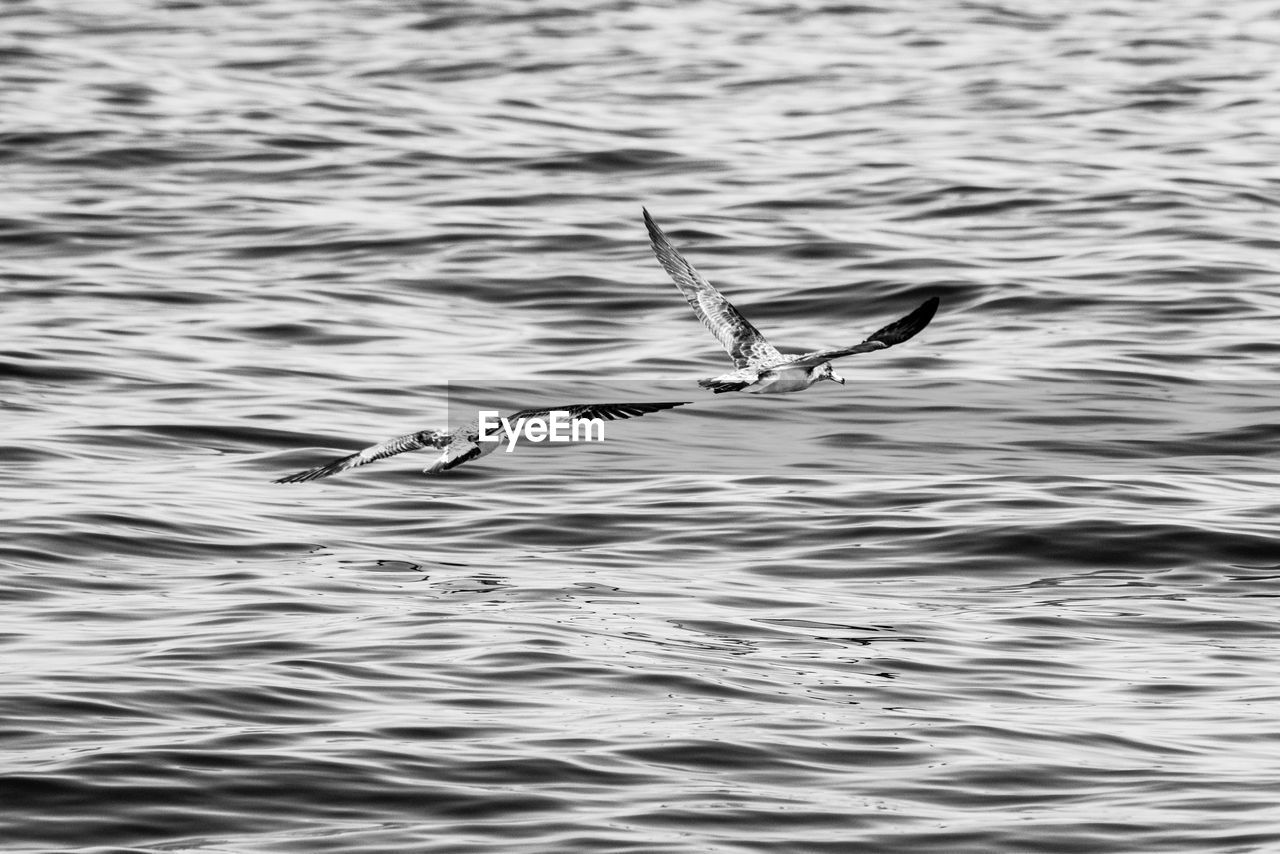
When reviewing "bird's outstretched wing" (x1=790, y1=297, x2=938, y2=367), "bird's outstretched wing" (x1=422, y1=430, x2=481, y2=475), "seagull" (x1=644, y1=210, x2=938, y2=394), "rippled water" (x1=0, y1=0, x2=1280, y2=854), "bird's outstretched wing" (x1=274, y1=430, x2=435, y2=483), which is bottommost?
"rippled water" (x1=0, y1=0, x2=1280, y2=854)

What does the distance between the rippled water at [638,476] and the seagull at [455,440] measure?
104 centimetres

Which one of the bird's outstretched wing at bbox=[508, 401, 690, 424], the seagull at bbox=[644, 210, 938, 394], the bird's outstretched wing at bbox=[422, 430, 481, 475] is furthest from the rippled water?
the bird's outstretched wing at bbox=[508, 401, 690, 424]

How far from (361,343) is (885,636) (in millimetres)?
8514

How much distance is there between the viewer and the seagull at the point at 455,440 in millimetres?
10375

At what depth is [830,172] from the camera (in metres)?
27.6

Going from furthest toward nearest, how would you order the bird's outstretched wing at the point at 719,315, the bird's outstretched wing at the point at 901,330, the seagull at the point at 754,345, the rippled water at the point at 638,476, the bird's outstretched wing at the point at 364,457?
the bird's outstretched wing at the point at 719,315 < the seagull at the point at 754,345 < the bird's outstretched wing at the point at 901,330 < the bird's outstretched wing at the point at 364,457 < the rippled water at the point at 638,476

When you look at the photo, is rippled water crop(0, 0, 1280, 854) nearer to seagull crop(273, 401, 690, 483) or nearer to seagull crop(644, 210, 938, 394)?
seagull crop(273, 401, 690, 483)

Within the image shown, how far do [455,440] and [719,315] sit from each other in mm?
2574

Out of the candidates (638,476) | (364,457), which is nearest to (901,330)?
(364,457)

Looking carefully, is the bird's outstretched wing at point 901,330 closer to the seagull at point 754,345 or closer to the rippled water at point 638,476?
the seagull at point 754,345

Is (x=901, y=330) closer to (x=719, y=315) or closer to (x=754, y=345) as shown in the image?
(x=754, y=345)

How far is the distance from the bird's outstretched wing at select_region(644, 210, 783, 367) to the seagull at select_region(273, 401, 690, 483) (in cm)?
184
